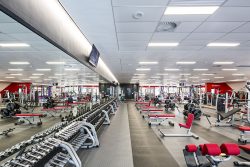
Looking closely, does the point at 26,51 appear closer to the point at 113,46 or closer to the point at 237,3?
the point at 113,46

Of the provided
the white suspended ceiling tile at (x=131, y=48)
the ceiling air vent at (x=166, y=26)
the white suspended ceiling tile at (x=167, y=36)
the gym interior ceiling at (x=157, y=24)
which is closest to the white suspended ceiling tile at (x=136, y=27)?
the gym interior ceiling at (x=157, y=24)

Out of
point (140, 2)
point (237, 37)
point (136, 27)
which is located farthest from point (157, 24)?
point (237, 37)

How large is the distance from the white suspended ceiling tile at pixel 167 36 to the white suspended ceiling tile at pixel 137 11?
97cm

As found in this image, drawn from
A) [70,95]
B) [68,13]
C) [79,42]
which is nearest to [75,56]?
[79,42]

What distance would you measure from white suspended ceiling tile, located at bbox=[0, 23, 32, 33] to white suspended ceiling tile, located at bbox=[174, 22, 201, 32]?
8.82 ft

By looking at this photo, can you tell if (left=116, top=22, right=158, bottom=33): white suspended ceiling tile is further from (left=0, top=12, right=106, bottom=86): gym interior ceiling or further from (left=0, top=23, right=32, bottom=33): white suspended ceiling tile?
(left=0, top=23, right=32, bottom=33): white suspended ceiling tile

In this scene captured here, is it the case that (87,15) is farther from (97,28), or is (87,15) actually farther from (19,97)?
(19,97)

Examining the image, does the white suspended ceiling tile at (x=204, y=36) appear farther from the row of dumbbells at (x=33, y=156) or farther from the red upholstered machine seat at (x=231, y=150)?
the row of dumbbells at (x=33, y=156)

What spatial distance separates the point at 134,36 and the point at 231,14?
2019mm

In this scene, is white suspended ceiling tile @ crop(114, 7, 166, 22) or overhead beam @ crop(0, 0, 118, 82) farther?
white suspended ceiling tile @ crop(114, 7, 166, 22)

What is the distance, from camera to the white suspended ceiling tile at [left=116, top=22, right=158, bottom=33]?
3.55 m

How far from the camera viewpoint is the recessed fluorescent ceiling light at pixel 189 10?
2875 mm

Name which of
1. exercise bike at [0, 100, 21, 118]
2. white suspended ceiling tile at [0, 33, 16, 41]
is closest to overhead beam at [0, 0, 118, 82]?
white suspended ceiling tile at [0, 33, 16, 41]

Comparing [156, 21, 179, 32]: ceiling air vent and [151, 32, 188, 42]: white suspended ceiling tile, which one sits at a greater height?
[156, 21, 179, 32]: ceiling air vent
